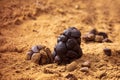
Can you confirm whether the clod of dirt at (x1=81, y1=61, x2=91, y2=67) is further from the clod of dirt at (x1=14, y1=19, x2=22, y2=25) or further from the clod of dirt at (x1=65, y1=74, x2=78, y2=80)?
the clod of dirt at (x1=14, y1=19, x2=22, y2=25)

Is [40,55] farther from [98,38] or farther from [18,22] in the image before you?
[18,22]

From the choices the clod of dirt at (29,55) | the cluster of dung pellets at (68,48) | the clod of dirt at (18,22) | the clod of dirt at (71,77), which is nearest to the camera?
the clod of dirt at (71,77)

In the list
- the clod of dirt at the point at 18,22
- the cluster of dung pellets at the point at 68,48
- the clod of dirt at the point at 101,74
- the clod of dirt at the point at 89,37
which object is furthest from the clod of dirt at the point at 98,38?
the clod of dirt at the point at 18,22

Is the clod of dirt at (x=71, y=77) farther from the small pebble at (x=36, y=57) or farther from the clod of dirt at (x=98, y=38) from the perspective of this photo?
the clod of dirt at (x=98, y=38)

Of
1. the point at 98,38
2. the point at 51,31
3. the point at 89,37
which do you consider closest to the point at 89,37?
the point at 89,37

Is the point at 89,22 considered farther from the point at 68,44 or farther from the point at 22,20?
the point at 68,44
